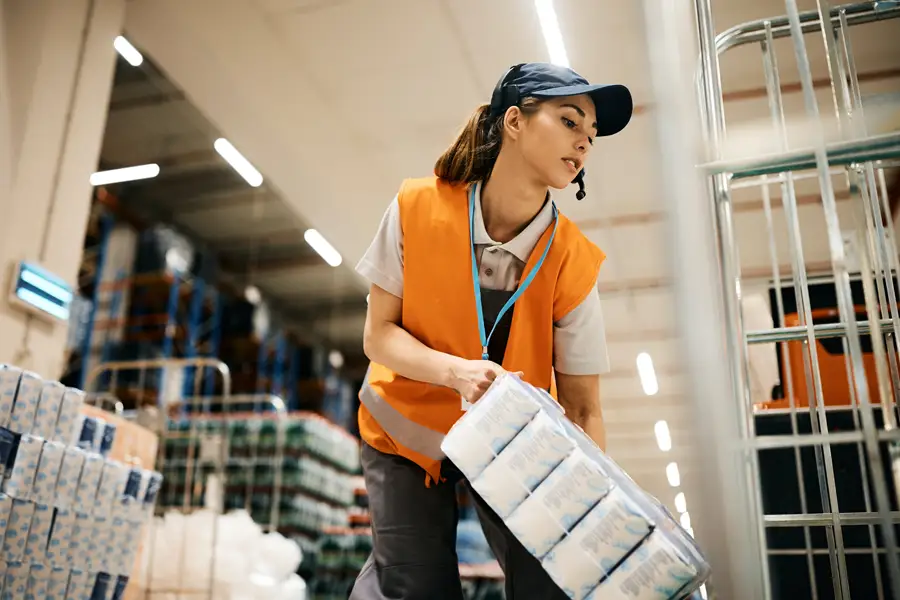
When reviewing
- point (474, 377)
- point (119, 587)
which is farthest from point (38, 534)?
point (474, 377)

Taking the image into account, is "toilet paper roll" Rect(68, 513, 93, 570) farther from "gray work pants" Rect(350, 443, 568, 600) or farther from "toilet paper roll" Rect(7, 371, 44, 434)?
"gray work pants" Rect(350, 443, 568, 600)

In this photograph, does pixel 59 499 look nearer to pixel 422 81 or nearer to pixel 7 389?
pixel 7 389

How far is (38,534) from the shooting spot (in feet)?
6.98

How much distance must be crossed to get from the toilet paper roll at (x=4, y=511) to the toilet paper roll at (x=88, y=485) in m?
0.24

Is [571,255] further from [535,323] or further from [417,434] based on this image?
[417,434]

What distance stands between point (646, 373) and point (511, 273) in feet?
6.18

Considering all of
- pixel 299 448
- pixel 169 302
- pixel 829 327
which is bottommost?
pixel 829 327

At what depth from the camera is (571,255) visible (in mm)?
1513

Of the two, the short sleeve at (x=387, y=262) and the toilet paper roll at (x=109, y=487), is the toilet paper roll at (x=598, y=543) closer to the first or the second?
the short sleeve at (x=387, y=262)

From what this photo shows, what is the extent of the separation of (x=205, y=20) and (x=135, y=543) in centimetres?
256

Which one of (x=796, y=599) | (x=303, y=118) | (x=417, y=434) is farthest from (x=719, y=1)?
(x=417, y=434)

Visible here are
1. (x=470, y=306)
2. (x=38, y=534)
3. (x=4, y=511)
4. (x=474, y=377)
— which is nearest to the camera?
(x=474, y=377)

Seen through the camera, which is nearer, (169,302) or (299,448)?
(299,448)

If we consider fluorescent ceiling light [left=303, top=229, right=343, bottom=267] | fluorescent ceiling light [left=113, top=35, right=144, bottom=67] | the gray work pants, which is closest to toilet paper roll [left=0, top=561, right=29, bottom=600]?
the gray work pants
